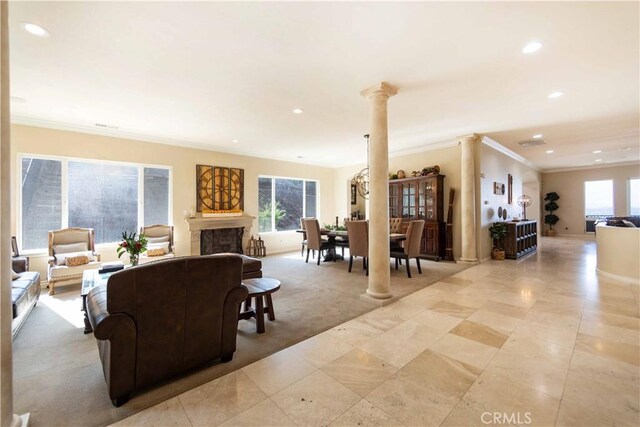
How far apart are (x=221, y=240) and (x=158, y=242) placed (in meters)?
1.55

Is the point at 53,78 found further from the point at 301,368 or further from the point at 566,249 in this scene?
the point at 566,249

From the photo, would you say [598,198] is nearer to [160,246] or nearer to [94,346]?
[160,246]

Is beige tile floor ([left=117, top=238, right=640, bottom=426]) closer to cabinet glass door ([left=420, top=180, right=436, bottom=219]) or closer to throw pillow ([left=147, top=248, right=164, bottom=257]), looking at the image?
cabinet glass door ([left=420, top=180, right=436, bottom=219])

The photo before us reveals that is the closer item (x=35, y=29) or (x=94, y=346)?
(x=35, y=29)

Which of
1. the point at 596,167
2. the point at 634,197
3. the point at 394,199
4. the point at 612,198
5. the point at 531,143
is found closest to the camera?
the point at 531,143

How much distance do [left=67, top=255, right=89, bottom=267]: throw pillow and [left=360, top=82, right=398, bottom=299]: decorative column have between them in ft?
14.5

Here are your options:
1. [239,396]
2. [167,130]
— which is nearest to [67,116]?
[167,130]

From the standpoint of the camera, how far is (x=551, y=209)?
10938 mm

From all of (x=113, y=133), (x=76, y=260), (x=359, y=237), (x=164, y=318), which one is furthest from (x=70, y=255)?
(x=359, y=237)

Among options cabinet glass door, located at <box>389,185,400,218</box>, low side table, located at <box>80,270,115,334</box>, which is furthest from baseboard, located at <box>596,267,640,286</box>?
low side table, located at <box>80,270,115,334</box>

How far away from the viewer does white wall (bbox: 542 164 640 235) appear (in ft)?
31.3

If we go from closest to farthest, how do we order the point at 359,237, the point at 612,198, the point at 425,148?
the point at 359,237 < the point at 425,148 < the point at 612,198

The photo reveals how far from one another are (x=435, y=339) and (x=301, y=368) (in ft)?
4.20

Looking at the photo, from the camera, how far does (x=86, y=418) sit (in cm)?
162
